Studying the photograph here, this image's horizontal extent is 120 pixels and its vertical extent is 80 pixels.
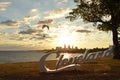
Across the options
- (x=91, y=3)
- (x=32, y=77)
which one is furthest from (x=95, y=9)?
(x=32, y=77)

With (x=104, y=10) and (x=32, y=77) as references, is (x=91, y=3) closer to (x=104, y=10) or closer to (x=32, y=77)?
(x=104, y=10)

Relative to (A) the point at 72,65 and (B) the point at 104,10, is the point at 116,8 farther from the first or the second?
(A) the point at 72,65

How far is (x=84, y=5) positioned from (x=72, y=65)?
24.2 meters

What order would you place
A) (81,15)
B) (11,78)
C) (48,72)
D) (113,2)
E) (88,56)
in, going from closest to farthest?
(11,78), (48,72), (88,56), (113,2), (81,15)

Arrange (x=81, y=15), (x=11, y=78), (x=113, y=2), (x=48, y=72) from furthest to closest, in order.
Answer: (x=81, y=15) → (x=113, y=2) → (x=48, y=72) → (x=11, y=78)

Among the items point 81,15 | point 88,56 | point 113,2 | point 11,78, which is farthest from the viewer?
point 81,15

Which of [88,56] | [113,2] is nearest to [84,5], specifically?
[113,2]

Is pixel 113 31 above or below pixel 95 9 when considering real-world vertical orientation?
below

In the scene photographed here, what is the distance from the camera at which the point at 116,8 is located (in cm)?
5306

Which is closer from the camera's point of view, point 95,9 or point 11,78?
point 11,78

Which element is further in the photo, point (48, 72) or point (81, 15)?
point (81, 15)

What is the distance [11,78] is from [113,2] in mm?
30486

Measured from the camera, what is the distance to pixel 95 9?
54688 mm

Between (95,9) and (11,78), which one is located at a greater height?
(95,9)
